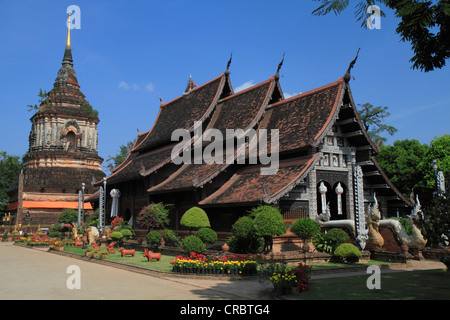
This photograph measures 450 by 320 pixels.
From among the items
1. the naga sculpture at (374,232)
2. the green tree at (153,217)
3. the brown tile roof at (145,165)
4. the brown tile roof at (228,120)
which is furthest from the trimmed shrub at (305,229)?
the brown tile roof at (145,165)

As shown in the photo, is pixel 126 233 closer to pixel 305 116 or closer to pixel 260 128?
→ pixel 260 128

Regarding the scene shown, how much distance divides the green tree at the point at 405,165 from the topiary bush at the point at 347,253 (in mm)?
22184

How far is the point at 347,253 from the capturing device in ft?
55.0

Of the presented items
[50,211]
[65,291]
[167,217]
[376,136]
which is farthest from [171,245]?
[376,136]

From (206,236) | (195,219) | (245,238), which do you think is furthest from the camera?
(195,219)

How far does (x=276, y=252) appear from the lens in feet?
58.2

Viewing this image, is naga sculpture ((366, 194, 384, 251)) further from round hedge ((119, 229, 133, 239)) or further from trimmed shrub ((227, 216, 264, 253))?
round hedge ((119, 229, 133, 239))

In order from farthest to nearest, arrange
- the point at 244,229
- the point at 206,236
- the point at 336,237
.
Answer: the point at 206,236 → the point at 336,237 → the point at 244,229

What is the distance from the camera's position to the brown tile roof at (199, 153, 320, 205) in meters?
18.6

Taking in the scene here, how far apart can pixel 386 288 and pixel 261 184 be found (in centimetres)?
1007

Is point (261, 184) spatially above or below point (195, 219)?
above

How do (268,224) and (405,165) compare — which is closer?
(268,224)

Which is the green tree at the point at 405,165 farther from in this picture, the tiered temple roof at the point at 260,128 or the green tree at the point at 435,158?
the tiered temple roof at the point at 260,128

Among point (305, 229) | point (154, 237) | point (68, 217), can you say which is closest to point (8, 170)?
point (68, 217)
